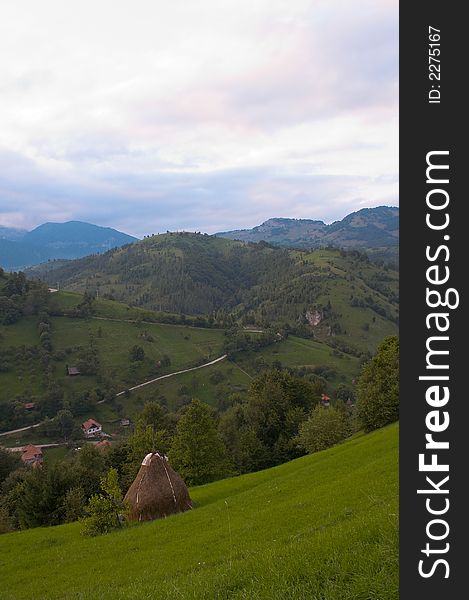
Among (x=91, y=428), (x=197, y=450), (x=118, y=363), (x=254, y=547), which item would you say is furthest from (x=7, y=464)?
(x=118, y=363)

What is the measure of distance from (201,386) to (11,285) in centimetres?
9572

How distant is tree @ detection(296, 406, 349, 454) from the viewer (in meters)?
50.4

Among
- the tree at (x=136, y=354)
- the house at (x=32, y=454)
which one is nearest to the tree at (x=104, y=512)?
the house at (x=32, y=454)

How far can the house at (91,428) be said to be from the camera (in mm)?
117875

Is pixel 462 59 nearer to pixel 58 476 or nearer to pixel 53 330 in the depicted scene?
pixel 58 476

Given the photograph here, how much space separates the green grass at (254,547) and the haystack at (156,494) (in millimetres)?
1932

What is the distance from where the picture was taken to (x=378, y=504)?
15.5 metres

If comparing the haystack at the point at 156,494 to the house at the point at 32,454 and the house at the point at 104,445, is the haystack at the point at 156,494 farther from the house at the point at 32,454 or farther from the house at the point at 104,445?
the house at the point at 32,454

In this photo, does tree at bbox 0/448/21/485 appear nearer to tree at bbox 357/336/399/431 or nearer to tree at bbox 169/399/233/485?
tree at bbox 169/399/233/485

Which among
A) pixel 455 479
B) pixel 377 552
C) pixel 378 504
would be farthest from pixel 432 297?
pixel 378 504

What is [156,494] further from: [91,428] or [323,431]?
[91,428]

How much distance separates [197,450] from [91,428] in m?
82.8

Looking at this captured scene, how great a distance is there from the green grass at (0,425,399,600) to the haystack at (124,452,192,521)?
1932mm

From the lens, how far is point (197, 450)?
46969 millimetres
